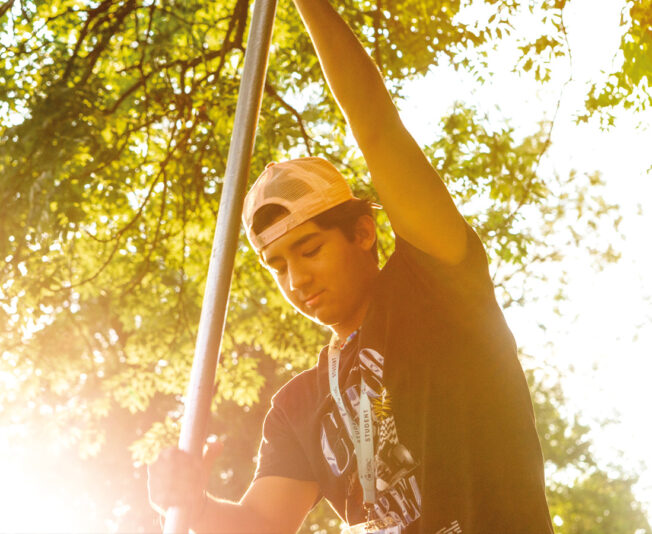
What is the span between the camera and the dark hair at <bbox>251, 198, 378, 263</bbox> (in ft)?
7.72

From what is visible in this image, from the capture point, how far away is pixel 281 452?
8.69ft

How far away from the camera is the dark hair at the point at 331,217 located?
235cm

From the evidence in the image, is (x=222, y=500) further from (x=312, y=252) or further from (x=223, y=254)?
(x=223, y=254)

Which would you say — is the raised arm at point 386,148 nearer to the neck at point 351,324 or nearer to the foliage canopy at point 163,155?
the neck at point 351,324

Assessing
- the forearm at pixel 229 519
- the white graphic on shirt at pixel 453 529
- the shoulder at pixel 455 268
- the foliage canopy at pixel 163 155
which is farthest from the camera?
the foliage canopy at pixel 163 155

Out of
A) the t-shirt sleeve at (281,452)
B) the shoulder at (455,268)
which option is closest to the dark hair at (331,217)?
the shoulder at (455,268)

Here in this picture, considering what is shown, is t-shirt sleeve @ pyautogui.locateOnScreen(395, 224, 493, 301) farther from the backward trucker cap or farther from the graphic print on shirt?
the backward trucker cap

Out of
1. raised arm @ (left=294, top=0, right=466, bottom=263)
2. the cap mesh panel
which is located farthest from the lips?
raised arm @ (left=294, top=0, right=466, bottom=263)

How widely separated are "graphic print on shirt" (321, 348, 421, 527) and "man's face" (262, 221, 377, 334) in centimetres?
19

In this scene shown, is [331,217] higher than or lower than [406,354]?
higher

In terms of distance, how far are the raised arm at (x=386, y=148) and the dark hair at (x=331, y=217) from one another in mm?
499

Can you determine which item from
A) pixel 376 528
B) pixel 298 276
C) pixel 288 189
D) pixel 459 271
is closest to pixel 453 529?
pixel 376 528

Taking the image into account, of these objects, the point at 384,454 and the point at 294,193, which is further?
the point at 294,193

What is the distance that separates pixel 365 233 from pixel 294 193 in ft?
0.99
